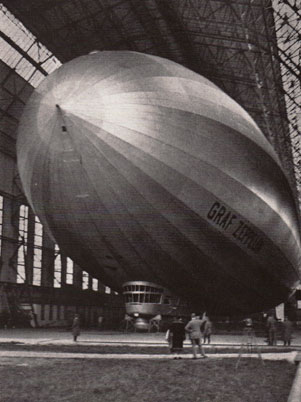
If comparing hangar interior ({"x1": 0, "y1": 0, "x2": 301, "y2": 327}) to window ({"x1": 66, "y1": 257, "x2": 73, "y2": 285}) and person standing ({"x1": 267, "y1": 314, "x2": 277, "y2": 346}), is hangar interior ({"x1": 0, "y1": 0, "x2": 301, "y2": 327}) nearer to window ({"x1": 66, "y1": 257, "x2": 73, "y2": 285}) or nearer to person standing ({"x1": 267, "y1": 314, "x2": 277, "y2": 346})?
window ({"x1": 66, "y1": 257, "x2": 73, "y2": 285})

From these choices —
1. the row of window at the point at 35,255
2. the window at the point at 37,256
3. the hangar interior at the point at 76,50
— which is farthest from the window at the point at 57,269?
the window at the point at 37,256

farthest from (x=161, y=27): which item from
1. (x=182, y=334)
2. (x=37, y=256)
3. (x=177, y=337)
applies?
(x=177, y=337)

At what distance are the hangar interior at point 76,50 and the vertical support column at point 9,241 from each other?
0.07 metres

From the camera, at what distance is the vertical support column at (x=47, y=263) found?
156ft

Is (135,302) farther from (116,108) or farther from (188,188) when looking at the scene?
(116,108)

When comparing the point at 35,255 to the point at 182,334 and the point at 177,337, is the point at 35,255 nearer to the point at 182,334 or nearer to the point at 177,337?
the point at 182,334

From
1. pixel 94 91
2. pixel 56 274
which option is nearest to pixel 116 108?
pixel 94 91

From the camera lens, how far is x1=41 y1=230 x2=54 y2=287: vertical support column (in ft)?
156

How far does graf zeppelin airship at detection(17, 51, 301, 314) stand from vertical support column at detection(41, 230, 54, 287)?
25386mm

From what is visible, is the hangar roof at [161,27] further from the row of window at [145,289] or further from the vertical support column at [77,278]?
the vertical support column at [77,278]

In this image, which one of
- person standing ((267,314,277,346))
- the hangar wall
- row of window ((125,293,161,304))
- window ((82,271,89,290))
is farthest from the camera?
window ((82,271,89,290))

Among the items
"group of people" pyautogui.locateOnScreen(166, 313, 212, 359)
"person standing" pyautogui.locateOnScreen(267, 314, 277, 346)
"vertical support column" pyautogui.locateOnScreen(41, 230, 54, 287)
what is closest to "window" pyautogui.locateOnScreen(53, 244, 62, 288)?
"vertical support column" pyautogui.locateOnScreen(41, 230, 54, 287)

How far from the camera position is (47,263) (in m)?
48.2

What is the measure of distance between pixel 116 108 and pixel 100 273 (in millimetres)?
8165
